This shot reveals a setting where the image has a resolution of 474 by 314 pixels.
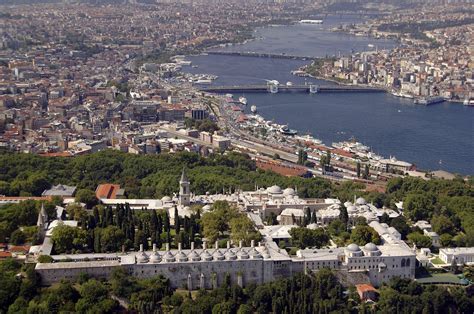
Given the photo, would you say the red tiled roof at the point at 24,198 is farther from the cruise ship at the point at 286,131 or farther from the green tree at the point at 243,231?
the cruise ship at the point at 286,131

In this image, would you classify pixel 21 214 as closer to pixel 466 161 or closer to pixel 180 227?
pixel 180 227

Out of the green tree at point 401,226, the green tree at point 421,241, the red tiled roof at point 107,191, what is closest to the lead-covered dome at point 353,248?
the green tree at point 421,241

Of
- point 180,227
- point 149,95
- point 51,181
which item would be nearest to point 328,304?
point 180,227

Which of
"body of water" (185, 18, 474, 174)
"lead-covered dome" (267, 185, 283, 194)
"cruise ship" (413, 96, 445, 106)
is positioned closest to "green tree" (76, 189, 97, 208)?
"lead-covered dome" (267, 185, 283, 194)

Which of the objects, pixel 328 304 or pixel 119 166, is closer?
pixel 328 304

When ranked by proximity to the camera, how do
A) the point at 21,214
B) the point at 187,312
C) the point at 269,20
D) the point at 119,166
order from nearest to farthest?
the point at 187,312, the point at 21,214, the point at 119,166, the point at 269,20

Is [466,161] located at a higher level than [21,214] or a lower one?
lower

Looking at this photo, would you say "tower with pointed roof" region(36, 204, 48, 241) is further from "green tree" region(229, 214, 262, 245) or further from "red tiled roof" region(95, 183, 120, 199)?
"green tree" region(229, 214, 262, 245)
